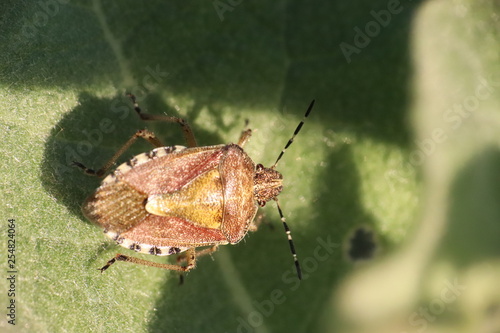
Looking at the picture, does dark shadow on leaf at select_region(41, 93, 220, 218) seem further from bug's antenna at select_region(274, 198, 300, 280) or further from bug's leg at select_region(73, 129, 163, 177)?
bug's antenna at select_region(274, 198, 300, 280)

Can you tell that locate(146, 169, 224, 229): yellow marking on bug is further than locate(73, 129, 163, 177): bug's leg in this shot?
Yes

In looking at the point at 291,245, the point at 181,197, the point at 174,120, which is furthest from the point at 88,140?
the point at 291,245

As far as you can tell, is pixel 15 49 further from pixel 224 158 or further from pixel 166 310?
pixel 166 310

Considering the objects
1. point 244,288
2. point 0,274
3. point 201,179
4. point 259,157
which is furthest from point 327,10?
point 0,274

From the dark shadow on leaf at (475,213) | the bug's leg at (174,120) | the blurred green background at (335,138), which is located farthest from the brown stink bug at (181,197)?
the dark shadow on leaf at (475,213)

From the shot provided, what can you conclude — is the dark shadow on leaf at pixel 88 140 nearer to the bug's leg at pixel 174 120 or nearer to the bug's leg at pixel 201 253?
the bug's leg at pixel 174 120

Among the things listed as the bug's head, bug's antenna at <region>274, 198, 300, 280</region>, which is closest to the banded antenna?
bug's antenna at <region>274, 198, 300, 280</region>
